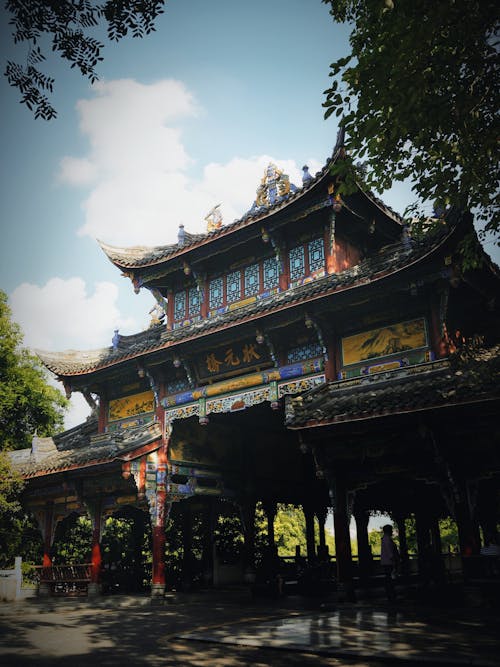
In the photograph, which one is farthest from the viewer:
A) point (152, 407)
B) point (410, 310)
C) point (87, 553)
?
point (87, 553)

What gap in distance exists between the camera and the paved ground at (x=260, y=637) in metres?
6.64

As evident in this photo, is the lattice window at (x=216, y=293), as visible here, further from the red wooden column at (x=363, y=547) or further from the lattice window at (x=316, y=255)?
the red wooden column at (x=363, y=547)

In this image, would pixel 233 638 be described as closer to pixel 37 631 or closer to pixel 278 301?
pixel 37 631

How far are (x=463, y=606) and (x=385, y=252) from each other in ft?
23.7

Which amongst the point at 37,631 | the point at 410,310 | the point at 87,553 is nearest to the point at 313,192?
the point at 410,310

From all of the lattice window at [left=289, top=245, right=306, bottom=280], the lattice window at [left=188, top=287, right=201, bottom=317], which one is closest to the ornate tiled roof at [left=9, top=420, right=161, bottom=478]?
the lattice window at [left=188, top=287, right=201, bottom=317]

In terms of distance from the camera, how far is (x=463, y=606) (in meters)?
10.5

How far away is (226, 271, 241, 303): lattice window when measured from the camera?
629 inches

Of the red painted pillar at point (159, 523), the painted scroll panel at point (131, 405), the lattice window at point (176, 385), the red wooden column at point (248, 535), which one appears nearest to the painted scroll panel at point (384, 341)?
the lattice window at point (176, 385)

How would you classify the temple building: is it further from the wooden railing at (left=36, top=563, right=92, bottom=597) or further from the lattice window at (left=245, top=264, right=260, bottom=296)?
the wooden railing at (left=36, top=563, right=92, bottom=597)

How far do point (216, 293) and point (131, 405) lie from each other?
4.51 meters

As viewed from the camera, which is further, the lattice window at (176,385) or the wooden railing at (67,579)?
the wooden railing at (67,579)

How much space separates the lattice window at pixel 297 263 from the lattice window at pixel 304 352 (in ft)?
6.56

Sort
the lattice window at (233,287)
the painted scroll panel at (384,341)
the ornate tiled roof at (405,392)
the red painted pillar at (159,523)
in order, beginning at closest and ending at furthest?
the ornate tiled roof at (405,392)
the painted scroll panel at (384,341)
the red painted pillar at (159,523)
the lattice window at (233,287)
